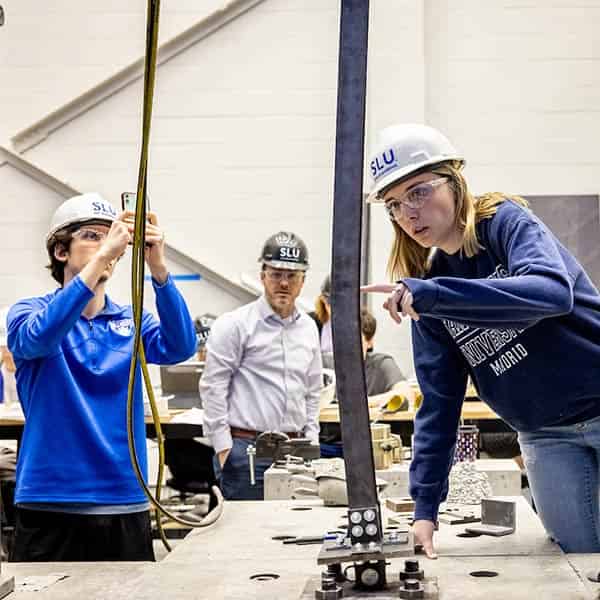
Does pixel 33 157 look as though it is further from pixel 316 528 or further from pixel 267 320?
pixel 316 528

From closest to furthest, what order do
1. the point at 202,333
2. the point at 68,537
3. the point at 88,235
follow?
the point at 68,537 < the point at 88,235 < the point at 202,333

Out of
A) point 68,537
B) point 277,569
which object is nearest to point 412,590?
point 277,569

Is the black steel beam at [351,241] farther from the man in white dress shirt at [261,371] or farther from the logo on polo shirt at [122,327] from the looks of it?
the man in white dress shirt at [261,371]

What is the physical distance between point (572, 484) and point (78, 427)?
1.21 m

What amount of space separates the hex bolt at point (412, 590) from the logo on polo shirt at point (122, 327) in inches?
51.5

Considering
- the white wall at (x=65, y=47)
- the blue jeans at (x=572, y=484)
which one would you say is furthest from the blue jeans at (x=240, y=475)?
the white wall at (x=65, y=47)

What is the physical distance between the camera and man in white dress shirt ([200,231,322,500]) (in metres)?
4.09

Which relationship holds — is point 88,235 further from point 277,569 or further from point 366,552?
point 366,552

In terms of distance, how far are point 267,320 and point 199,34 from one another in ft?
14.7

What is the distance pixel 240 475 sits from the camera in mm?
4000

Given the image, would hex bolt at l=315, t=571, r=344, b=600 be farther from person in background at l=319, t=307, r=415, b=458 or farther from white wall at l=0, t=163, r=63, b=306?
white wall at l=0, t=163, r=63, b=306

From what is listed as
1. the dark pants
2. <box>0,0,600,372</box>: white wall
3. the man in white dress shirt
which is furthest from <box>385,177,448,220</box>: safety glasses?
<box>0,0,600,372</box>: white wall

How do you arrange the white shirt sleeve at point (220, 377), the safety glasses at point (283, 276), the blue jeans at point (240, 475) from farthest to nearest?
the safety glasses at point (283, 276)
the white shirt sleeve at point (220, 377)
the blue jeans at point (240, 475)

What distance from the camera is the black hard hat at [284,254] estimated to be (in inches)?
167
